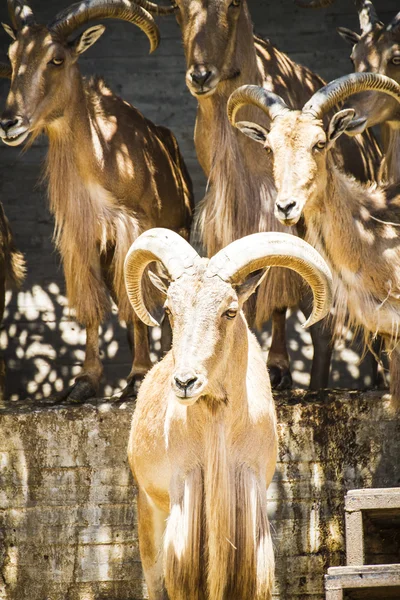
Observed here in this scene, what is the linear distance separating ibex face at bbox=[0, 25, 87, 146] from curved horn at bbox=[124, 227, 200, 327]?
2224 mm

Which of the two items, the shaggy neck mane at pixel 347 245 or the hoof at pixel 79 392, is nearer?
the shaggy neck mane at pixel 347 245

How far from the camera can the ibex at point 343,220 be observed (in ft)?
24.1

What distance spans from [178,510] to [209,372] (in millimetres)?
785

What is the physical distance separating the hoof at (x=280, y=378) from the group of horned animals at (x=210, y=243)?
1 cm

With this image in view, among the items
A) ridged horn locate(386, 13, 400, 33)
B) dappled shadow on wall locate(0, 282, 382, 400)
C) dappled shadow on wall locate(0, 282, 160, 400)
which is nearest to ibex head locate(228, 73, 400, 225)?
ridged horn locate(386, 13, 400, 33)

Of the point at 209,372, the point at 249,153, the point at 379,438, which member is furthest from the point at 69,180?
the point at 209,372

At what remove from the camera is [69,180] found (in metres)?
8.66

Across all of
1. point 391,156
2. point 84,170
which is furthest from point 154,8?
point 391,156

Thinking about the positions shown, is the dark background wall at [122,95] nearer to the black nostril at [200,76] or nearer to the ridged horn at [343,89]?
the black nostril at [200,76]

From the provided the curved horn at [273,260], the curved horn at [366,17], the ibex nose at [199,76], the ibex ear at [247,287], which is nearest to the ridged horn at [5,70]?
the ibex nose at [199,76]

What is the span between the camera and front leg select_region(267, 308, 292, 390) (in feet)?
28.1

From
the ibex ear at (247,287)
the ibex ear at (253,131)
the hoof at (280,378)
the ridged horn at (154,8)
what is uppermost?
the ridged horn at (154,8)

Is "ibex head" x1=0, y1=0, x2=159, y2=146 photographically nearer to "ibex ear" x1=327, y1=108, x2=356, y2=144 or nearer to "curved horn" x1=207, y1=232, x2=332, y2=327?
"ibex ear" x1=327, y1=108, x2=356, y2=144

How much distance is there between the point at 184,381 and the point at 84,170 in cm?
374
